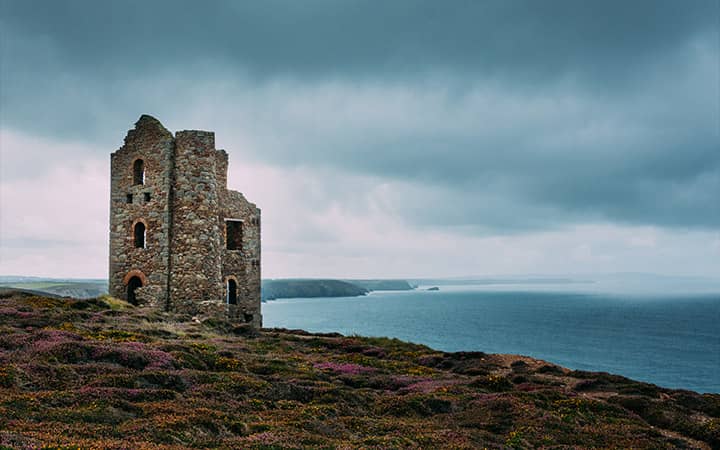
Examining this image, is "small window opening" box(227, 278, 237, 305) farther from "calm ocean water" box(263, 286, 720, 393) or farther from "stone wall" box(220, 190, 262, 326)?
"calm ocean water" box(263, 286, 720, 393)

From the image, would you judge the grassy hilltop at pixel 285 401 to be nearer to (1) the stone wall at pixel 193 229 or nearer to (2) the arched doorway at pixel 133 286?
(1) the stone wall at pixel 193 229

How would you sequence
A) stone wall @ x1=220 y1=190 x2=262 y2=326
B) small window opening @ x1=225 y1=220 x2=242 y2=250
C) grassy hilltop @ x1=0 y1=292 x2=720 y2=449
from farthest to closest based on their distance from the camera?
small window opening @ x1=225 y1=220 x2=242 y2=250
stone wall @ x1=220 y1=190 x2=262 y2=326
grassy hilltop @ x1=0 y1=292 x2=720 y2=449

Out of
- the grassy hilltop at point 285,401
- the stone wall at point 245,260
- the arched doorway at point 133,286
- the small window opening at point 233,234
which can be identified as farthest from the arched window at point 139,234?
the grassy hilltop at point 285,401

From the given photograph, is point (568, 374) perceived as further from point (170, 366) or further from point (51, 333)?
point (51, 333)

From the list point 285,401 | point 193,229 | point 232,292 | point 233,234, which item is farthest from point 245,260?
point 285,401

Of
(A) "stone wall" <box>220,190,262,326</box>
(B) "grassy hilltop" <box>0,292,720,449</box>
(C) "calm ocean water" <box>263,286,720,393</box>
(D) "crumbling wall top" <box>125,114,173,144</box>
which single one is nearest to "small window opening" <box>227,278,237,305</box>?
(A) "stone wall" <box>220,190,262,326</box>

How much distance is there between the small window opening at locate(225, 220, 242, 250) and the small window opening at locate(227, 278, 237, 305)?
2887mm

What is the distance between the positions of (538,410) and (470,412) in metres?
2.16

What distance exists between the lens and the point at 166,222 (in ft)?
121

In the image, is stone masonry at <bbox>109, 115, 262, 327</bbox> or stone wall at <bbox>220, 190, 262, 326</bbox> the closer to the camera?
stone masonry at <bbox>109, 115, 262, 327</bbox>

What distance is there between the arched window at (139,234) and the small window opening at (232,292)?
24.5 feet

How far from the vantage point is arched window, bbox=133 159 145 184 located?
127 ft

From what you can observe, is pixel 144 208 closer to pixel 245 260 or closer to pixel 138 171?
pixel 138 171

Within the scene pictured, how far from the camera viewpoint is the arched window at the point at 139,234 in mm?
38188
